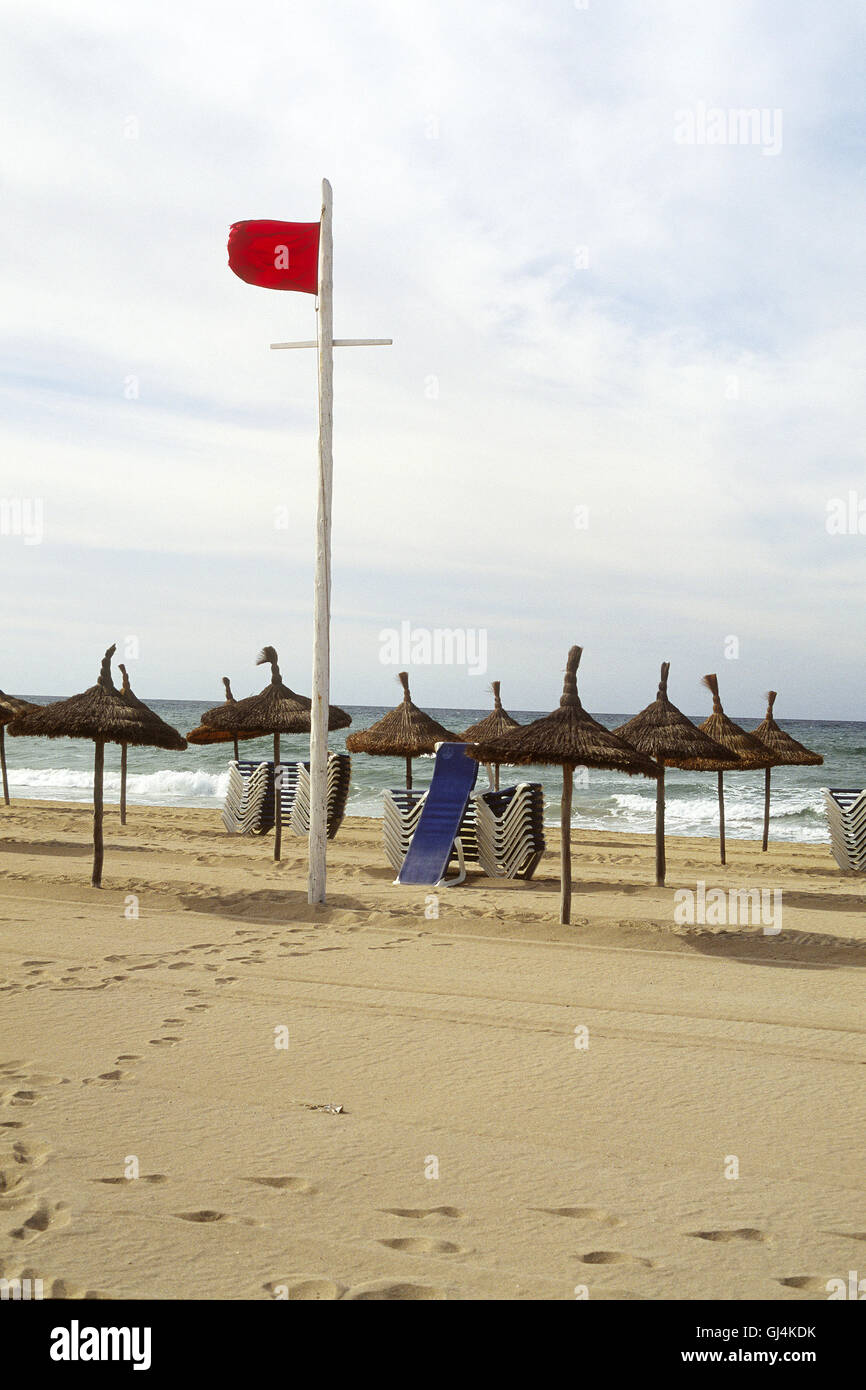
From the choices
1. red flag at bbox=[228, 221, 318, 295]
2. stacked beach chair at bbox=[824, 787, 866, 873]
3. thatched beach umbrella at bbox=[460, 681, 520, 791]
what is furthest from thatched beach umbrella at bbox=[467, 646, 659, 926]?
thatched beach umbrella at bbox=[460, 681, 520, 791]

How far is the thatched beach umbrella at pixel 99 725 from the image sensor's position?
418 inches

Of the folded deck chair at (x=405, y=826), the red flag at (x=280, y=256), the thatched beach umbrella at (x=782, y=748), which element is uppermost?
the red flag at (x=280, y=256)

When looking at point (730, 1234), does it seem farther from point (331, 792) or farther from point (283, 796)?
point (283, 796)

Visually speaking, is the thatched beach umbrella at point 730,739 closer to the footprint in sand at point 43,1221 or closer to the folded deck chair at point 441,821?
the folded deck chair at point 441,821

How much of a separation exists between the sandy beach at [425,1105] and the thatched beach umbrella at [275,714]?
4652 millimetres

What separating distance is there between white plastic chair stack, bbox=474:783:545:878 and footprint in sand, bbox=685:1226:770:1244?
8.94 m

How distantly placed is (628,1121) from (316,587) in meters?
6.30

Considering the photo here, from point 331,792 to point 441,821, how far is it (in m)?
3.48

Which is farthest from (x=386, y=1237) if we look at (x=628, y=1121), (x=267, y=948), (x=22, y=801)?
(x=22, y=801)

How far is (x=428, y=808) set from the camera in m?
12.8

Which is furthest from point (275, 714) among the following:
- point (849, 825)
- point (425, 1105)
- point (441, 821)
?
point (425, 1105)

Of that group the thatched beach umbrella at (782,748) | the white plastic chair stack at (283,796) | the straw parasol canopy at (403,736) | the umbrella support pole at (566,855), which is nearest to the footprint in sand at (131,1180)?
the umbrella support pole at (566,855)

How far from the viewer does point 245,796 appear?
704 inches
